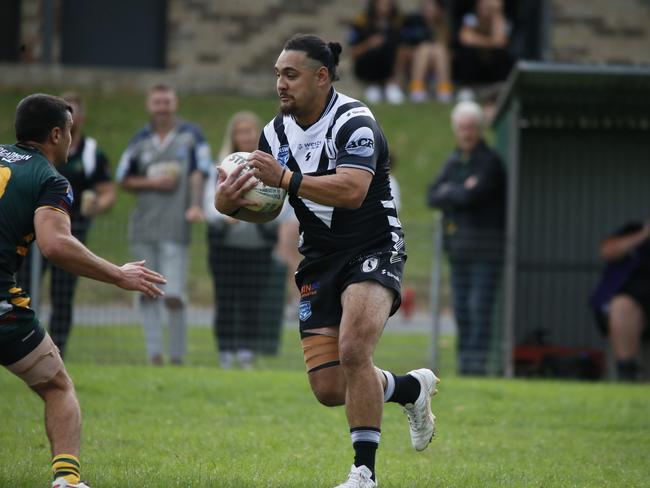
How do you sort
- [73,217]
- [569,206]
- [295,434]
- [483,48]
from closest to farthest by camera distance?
[295,434]
[73,217]
[569,206]
[483,48]

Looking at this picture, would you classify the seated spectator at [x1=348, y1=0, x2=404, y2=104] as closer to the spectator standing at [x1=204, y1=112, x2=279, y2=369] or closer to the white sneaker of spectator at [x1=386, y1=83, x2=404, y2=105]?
the white sneaker of spectator at [x1=386, y1=83, x2=404, y2=105]

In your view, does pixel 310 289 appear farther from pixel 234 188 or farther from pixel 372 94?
pixel 372 94

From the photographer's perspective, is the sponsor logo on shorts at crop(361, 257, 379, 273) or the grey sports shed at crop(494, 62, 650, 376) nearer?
the sponsor logo on shorts at crop(361, 257, 379, 273)

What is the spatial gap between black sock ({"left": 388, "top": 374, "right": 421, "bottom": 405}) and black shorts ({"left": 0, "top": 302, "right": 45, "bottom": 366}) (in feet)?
6.87

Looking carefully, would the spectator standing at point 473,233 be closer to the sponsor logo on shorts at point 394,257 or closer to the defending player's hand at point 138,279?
the sponsor logo on shorts at point 394,257

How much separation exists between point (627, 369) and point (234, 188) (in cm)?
737

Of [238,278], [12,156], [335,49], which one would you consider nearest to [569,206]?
[238,278]

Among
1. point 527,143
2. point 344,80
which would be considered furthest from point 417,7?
point 527,143

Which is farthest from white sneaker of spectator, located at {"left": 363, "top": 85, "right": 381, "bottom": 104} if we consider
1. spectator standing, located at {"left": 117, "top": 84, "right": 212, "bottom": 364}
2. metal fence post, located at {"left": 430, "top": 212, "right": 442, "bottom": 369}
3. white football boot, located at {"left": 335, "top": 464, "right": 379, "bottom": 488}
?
white football boot, located at {"left": 335, "top": 464, "right": 379, "bottom": 488}

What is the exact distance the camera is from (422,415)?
721cm

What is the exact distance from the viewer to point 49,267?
39.7 ft

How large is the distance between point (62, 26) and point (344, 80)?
636 centimetres

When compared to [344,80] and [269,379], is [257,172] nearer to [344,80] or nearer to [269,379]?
[269,379]

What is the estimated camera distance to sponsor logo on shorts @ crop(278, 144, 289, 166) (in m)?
6.80
